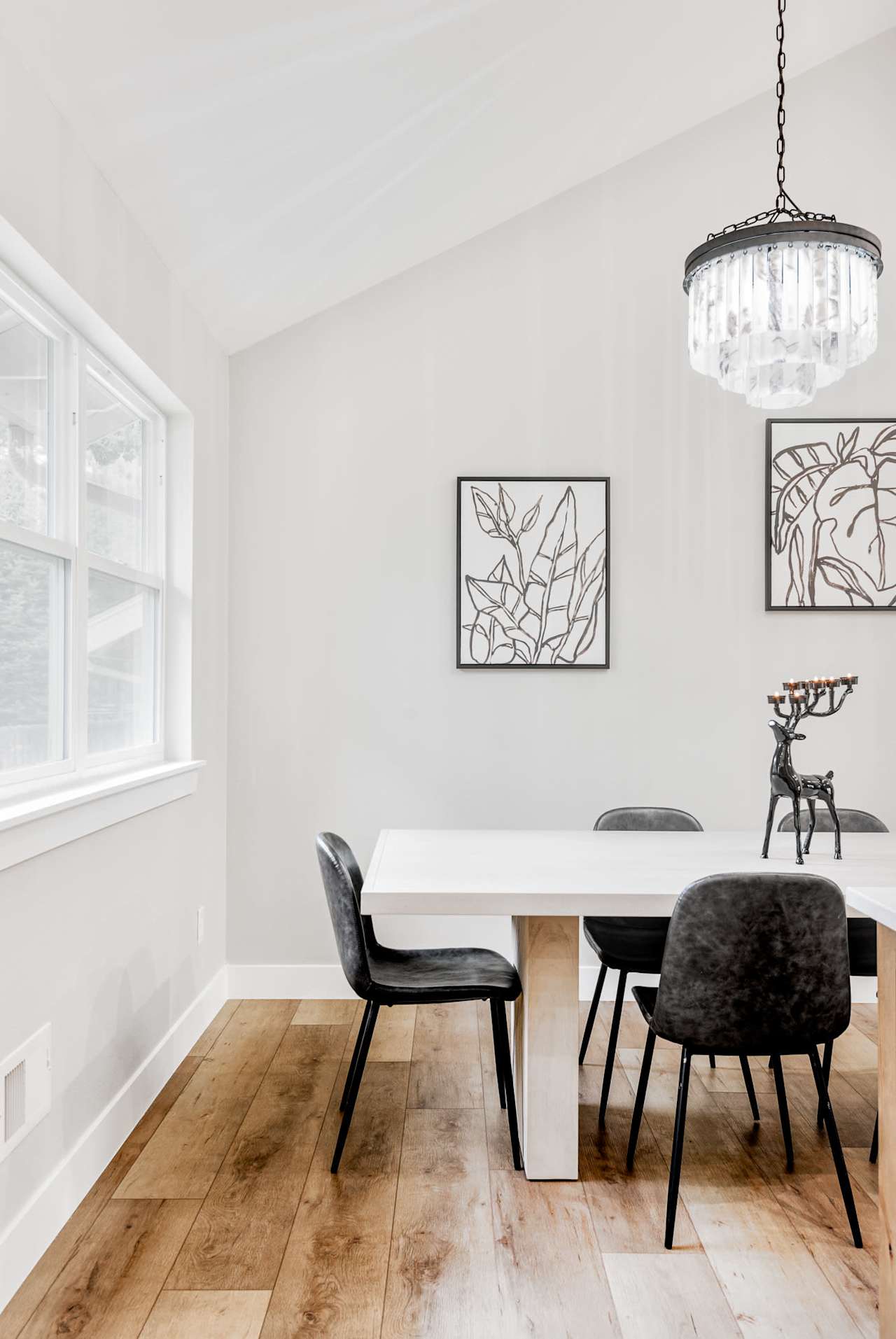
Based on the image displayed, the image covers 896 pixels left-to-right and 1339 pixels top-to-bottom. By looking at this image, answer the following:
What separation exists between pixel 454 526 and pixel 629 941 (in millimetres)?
1595

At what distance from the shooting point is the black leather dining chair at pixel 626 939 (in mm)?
2576

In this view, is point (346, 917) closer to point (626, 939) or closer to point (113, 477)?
point (626, 939)

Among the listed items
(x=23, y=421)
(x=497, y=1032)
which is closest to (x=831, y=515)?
(x=497, y=1032)

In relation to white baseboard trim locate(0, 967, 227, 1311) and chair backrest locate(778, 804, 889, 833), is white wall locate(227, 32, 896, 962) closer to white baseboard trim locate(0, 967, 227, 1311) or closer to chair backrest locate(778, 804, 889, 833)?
chair backrest locate(778, 804, 889, 833)

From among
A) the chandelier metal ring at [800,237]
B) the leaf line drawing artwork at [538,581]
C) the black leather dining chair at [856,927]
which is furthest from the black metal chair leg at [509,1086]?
the chandelier metal ring at [800,237]

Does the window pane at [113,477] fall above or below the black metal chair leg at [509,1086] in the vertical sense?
above

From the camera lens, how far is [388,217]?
10.1ft

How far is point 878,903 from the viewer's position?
1358 millimetres

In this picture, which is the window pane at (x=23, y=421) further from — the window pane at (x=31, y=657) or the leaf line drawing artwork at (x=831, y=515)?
the leaf line drawing artwork at (x=831, y=515)

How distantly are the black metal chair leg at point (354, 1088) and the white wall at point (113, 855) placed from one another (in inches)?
22.3

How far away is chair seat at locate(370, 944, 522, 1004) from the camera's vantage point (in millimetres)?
2225

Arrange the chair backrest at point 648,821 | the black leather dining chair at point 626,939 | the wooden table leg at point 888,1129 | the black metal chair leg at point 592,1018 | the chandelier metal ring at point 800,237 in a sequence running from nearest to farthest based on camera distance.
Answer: the wooden table leg at point 888,1129, the chandelier metal ring at point 800,237, the black leather dining chair at point 626,939, the black metal chair leg at point 592,1018, the chair backrest at point 648,821

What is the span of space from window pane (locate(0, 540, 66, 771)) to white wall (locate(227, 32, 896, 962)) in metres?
1.33

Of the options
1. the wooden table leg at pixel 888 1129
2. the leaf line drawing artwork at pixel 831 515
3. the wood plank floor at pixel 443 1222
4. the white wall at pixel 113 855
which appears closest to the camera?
the wooden table leg at pixel 888 1129
